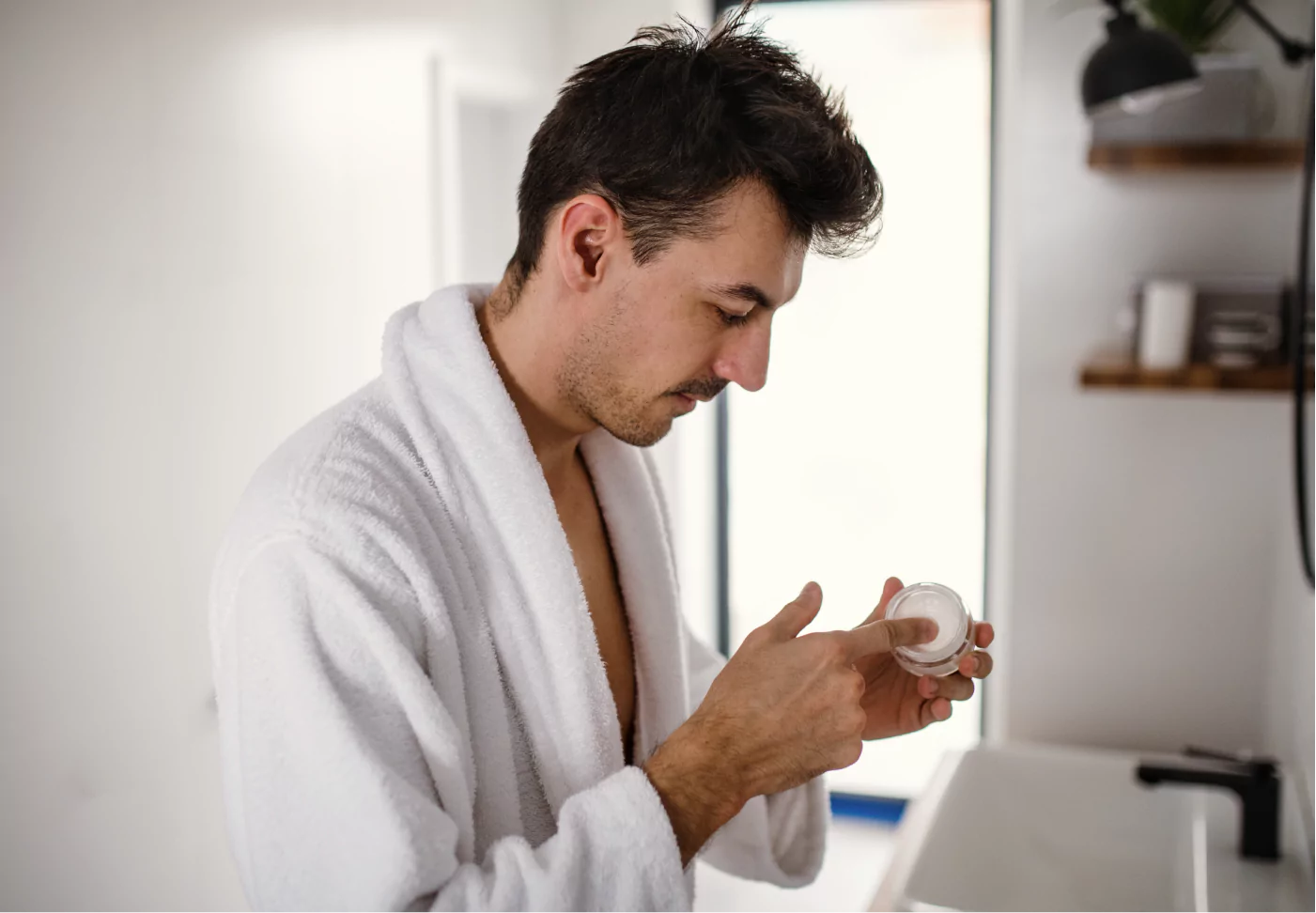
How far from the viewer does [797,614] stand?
1.00 meters

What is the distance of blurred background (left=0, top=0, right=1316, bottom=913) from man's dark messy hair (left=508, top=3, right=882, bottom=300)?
418 mm

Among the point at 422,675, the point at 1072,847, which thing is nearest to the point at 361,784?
the point at 422,675

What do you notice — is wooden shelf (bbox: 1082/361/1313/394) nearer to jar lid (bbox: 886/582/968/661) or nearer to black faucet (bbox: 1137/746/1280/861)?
black faucet (bbox: 1137/746/1280/861)

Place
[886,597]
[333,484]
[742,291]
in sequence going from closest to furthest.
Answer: [333,484], [742,291], [886,597]

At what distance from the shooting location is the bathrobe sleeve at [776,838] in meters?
1.39

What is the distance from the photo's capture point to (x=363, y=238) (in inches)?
62.5

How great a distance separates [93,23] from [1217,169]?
1.58 meters

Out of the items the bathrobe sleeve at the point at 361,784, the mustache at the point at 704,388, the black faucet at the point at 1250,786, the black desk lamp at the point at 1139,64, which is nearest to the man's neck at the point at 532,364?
the mustache at the point at 704,388

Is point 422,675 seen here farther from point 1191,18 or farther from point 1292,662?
point 1191,18

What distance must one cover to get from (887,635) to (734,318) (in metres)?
0.33

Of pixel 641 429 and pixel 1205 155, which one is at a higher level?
pixel 1205 155

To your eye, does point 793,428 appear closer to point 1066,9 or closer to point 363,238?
point 1066,9

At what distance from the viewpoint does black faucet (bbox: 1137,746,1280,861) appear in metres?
1.50

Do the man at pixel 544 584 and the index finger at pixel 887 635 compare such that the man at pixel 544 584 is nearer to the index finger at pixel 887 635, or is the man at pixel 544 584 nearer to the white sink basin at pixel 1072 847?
the index finger at pixel 887 635
